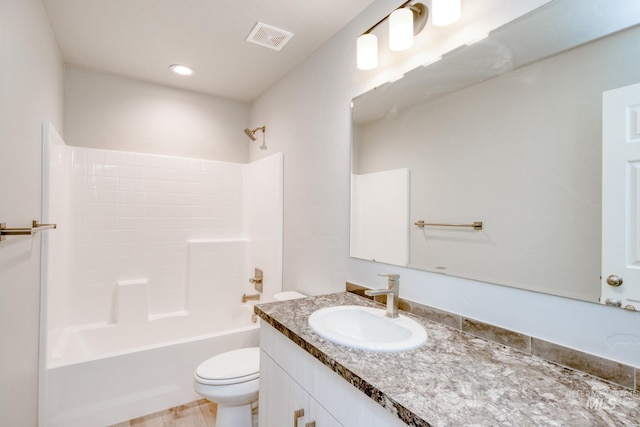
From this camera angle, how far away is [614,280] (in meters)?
0.84

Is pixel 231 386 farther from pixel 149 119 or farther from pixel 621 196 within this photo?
pixel 149 119

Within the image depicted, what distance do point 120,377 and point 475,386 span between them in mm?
2085

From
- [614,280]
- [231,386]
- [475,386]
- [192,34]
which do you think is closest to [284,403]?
[231,386]

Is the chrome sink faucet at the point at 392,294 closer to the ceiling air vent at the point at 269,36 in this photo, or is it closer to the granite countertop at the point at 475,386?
the granite countertop at the point at 475,386

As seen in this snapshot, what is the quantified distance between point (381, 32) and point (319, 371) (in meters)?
1.59

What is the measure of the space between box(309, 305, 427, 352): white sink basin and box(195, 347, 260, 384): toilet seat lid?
26.8 inches

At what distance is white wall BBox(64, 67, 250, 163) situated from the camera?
250 centimetres

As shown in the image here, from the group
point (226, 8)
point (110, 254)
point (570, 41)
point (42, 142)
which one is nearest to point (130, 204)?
point (110, 254)

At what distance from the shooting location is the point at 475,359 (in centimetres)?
94

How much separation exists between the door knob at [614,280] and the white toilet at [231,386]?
1.58 metres

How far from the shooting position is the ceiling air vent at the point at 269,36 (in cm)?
189

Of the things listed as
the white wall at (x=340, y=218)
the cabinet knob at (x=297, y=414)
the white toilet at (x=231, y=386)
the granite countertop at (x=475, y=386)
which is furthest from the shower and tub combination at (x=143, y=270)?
the granite countertop at (x=475, y=386)

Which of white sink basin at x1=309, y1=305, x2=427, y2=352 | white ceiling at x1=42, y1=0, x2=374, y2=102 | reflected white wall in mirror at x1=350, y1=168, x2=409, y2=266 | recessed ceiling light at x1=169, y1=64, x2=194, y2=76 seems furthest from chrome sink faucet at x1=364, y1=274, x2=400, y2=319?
recessed ceiling light at x1=169, y1=64, x2=194, y2=76

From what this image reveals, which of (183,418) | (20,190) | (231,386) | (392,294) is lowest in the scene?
(183,418)
